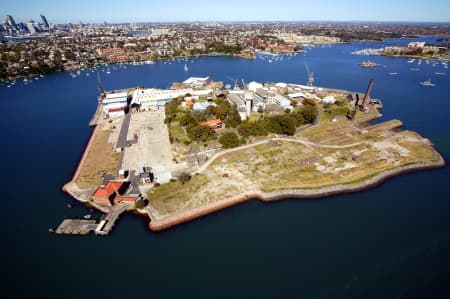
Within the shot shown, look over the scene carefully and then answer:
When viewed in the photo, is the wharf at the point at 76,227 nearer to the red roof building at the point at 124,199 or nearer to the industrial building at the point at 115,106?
the red roof building at the point at 124,199

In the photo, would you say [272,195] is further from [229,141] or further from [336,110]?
[336,110]

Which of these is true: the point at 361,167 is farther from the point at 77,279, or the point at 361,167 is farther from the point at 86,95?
the point at 86,95

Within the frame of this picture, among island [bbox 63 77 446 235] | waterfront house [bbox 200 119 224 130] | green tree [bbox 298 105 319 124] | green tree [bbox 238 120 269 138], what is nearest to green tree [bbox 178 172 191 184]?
island [bbox 63 77 446 235]

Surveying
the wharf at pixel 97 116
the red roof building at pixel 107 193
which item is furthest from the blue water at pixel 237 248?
the wharf at pixel 97 116

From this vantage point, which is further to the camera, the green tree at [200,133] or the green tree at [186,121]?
the green tree at [186,121]

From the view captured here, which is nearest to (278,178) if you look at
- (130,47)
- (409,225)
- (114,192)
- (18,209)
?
(409,225)

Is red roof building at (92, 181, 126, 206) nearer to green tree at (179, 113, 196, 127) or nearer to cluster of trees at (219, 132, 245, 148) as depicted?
cluster of trees at (219, 132, 245, 148)
